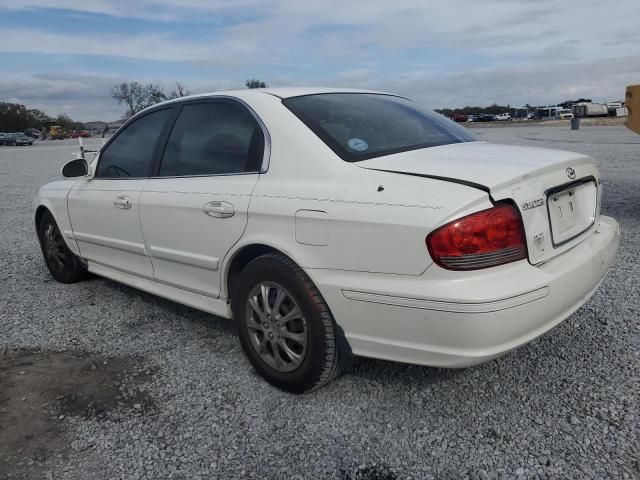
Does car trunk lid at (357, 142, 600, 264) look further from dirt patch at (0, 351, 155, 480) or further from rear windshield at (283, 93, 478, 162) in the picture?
dirt patch at (0, 351, 155, 480)

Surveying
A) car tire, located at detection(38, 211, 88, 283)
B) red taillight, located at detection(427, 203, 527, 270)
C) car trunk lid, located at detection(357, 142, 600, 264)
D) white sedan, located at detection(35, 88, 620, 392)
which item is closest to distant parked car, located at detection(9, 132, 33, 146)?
car tire, located at detection(38, 211, 88, 283)

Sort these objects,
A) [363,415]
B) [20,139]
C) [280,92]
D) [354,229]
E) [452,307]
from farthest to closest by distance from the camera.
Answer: [20,139], [280,92], [363,415], [354,229], [452,307]

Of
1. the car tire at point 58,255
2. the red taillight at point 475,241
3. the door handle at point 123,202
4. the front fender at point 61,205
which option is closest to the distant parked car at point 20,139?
the car tire at point 58,255

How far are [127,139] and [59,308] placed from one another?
1.47 m

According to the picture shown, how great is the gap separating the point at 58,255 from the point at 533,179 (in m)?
4.24

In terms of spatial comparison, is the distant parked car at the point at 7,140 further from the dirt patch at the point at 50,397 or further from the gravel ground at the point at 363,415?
the dirt patch at the point at 50,397

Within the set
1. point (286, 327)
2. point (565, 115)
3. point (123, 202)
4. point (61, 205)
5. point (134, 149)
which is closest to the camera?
point (286, 327)

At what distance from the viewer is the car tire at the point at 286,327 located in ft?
8.69

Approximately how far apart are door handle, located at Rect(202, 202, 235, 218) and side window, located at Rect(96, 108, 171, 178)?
0.87 m

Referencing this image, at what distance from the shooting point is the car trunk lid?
238 centimetres

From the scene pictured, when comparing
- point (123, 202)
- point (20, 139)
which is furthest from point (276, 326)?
point (20, 139)

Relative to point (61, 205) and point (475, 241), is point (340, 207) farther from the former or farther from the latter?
point (61, 205)

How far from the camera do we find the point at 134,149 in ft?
13.3

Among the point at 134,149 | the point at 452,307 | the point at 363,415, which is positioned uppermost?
the point at 134,149
